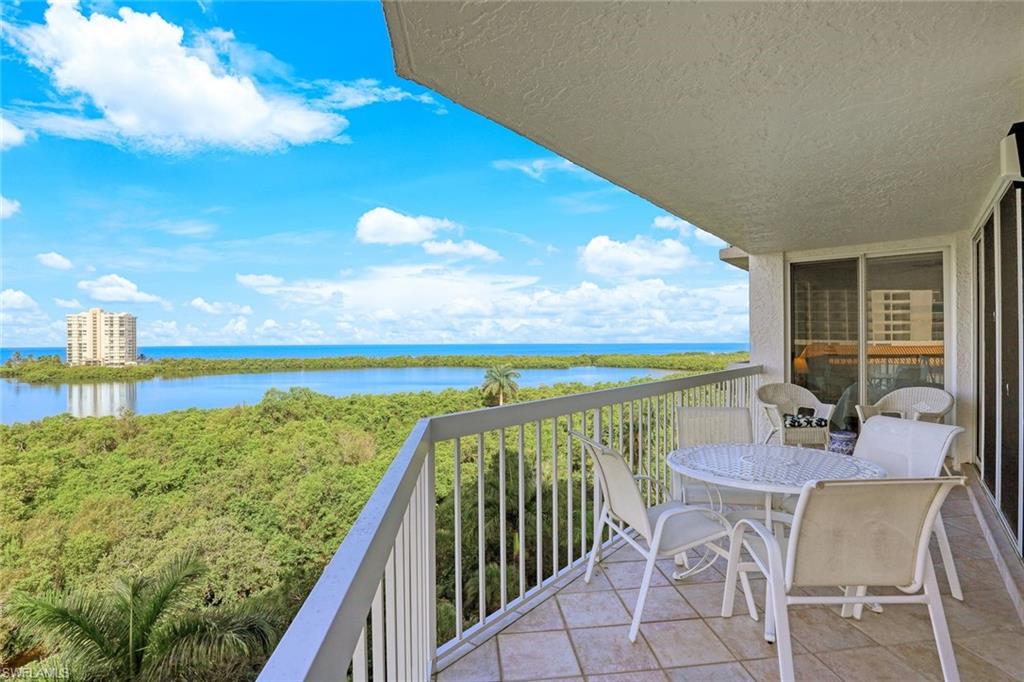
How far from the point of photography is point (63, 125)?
32.3 m

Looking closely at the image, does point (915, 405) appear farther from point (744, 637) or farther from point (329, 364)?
point (329, 364)

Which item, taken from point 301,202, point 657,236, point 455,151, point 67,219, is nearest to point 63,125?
point 67,219

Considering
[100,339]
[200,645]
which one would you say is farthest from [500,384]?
[100,339]

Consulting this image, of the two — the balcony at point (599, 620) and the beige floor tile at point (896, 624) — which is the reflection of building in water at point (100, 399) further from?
the beige floor tile at point (896, 624)

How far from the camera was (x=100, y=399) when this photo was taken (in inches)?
984

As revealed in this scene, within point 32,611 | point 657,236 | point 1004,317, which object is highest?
point 657,236

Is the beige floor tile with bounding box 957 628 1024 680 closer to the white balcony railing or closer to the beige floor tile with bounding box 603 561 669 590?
the beige floor tile with bounding box 603 561 669 590

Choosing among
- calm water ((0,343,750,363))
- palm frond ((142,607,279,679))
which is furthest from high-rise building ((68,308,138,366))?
palm frond ((142,607,279,679))

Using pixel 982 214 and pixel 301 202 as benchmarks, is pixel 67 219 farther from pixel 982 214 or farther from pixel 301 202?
pixel 982 214

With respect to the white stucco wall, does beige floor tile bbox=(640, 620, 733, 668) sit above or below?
below

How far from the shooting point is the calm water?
111 ft

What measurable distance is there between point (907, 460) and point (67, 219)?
42050 millimetres

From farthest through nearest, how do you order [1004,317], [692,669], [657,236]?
[657,236]
[1004,317]
[692,669]

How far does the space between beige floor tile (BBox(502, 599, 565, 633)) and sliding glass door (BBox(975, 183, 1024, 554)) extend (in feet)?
8.03
